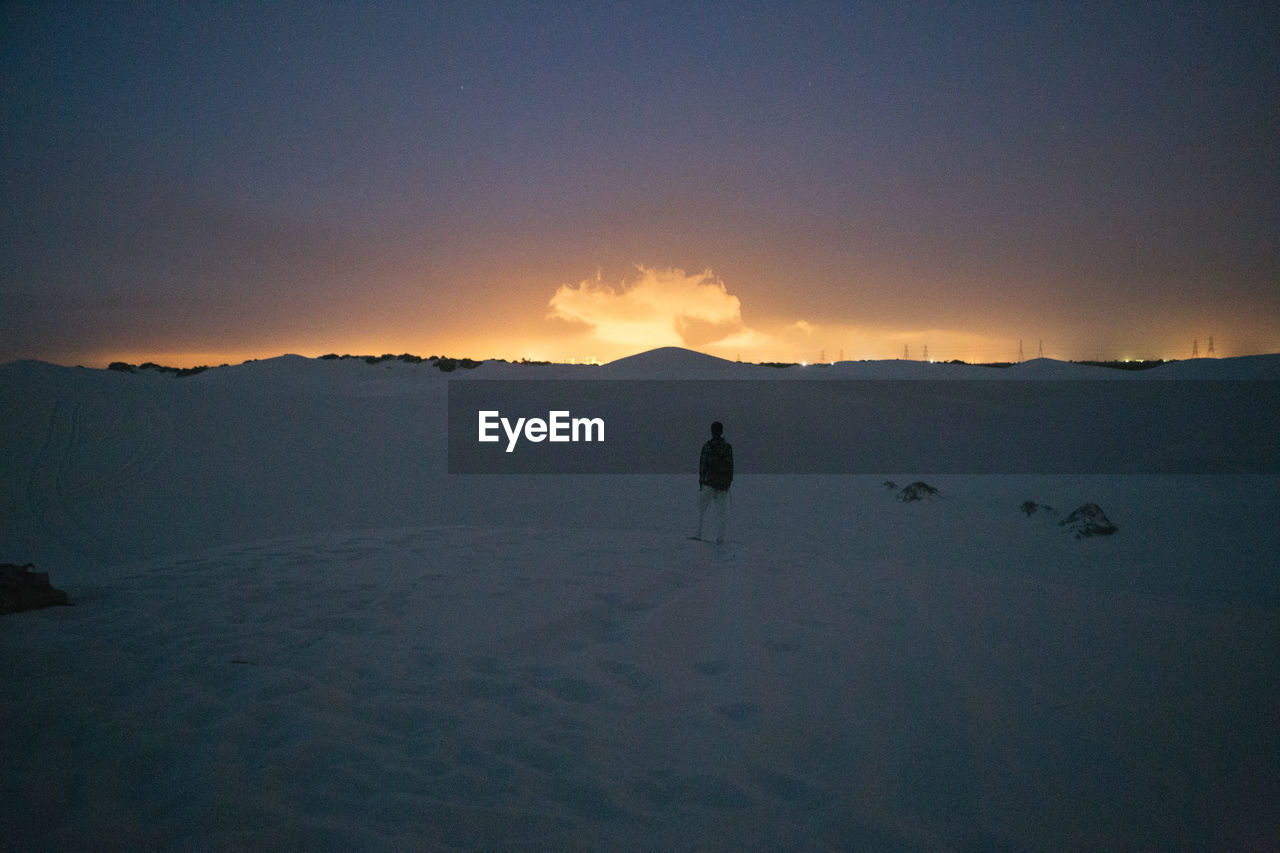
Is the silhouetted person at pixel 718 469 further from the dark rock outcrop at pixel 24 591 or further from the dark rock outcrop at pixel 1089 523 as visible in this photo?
the dark rock outcrop at pixel 24 591

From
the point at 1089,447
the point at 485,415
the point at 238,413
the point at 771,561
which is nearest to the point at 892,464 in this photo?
the point at 1089,447

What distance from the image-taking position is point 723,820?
2.72 metres

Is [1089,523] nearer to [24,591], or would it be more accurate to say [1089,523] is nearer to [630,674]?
[630,674]

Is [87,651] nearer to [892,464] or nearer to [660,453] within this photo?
[660,453]

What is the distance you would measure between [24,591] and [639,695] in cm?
493

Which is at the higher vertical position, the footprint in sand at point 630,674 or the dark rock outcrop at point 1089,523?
the dark rock outcrop at point 1089,523

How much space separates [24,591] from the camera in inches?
186

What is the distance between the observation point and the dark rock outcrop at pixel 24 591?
4.61 metres

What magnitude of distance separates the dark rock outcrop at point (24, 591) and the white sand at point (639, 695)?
231 mm

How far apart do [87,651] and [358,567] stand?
2.59 meters
